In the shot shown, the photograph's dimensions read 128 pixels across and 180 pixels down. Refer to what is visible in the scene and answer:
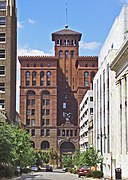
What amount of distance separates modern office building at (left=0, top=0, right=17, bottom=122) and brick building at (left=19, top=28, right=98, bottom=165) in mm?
44061

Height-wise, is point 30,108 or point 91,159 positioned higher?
point 30,108

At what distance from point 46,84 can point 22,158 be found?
9441 centimetres

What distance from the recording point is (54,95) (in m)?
171

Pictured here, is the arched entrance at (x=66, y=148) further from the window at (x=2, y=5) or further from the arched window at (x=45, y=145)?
the window at (x=2, y=5)

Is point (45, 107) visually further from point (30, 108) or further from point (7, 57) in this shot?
point (7, 57)

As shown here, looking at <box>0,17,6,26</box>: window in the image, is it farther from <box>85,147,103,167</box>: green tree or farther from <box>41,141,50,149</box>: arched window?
<box>41,141,50,149</box>: arched window

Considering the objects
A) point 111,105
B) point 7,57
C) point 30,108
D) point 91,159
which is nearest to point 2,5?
point 7,57

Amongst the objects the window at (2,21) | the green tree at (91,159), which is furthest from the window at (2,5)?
the green tree at (91,159)

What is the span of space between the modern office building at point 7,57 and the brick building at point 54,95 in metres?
44.1

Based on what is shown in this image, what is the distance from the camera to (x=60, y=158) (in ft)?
554

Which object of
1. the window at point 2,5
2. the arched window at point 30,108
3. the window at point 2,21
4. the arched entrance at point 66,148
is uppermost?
the window at point 2,5

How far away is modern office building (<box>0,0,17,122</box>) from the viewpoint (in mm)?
121000

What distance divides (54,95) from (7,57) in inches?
1972

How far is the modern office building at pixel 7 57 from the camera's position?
397 feet
